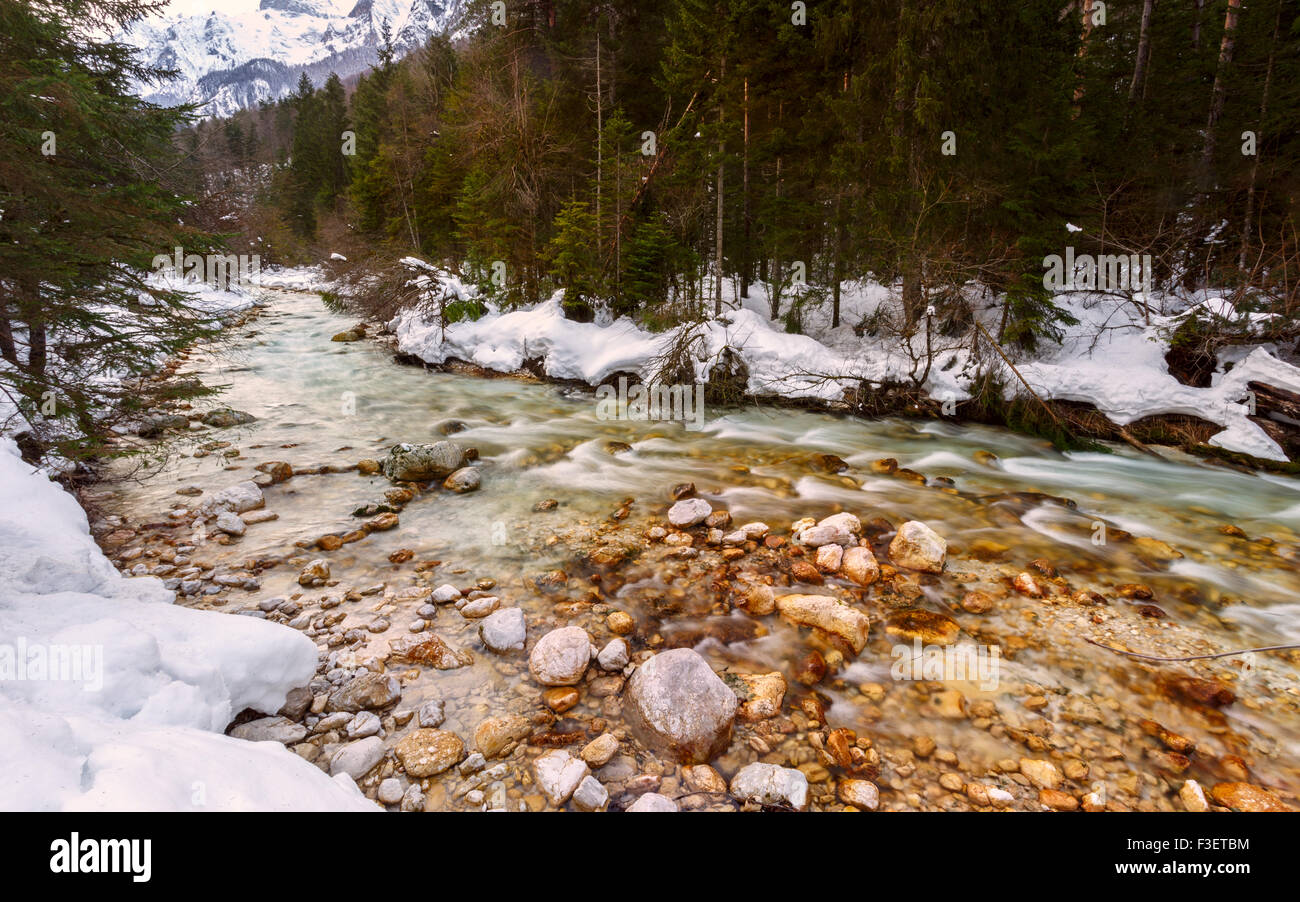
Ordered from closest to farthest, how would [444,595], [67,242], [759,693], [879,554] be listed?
[759,693] < [444,595] < [67,242] < [879,554]

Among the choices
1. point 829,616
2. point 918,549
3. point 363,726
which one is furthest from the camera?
point 918,549

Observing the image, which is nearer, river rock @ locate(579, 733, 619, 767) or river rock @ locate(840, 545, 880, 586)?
river rock @ locate(579, 733, 619, 767)

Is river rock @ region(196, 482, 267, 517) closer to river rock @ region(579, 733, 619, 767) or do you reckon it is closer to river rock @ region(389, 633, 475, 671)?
river rock @ region(389, 633, 475, 671)

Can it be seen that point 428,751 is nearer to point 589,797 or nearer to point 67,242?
point 589,797

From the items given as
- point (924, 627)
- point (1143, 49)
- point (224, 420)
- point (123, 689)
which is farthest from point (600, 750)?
point (1143, 49)

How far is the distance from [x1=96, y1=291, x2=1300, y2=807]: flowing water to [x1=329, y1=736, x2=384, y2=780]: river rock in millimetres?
469

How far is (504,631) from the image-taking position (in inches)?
171

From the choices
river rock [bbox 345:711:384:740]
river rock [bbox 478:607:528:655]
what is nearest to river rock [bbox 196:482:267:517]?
river rock [bbox 478:607:528:655]

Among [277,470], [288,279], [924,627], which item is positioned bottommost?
[924,627]

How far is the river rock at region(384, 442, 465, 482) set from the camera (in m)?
7.70

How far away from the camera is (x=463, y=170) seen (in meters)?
21.4

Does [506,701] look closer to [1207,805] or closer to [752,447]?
[1207,805]

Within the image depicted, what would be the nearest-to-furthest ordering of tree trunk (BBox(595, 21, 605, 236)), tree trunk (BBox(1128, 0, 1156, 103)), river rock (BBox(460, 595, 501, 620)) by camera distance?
river rock (BBox(460, 595, 501, 620)) → tree trunk (BBox(595, 21, 605, 236)) → tree trunk (BBox(1128, 0, 1156, 103))

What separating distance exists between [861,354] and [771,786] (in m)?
10.8
